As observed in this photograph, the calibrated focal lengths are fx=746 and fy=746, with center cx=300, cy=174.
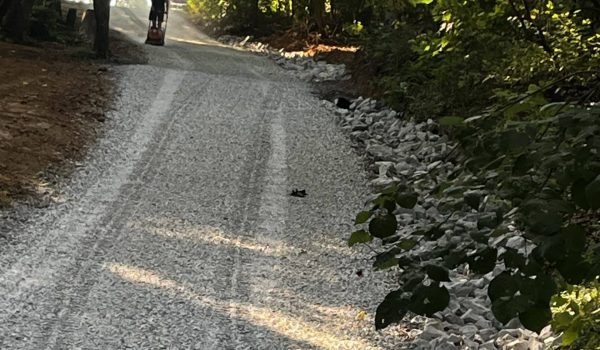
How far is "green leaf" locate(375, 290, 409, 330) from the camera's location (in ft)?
5.99

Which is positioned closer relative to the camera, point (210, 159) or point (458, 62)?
point (210, 159)

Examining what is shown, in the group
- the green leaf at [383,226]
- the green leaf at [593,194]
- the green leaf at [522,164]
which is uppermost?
the green leaf at [593,194]

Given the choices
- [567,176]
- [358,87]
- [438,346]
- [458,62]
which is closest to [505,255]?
[567,176]

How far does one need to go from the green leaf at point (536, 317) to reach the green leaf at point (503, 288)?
0.05 m

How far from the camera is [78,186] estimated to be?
7.70 metres

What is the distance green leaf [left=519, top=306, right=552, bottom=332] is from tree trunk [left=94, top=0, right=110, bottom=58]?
1472 centimetres

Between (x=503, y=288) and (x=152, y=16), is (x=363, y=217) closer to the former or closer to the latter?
(x=503, y=288)

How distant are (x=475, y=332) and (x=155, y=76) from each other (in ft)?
35.0

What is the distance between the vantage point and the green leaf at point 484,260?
188cm

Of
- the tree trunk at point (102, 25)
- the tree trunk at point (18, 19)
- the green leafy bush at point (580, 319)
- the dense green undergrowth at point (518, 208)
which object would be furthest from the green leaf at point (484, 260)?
the tree trunk at point (18, 19)

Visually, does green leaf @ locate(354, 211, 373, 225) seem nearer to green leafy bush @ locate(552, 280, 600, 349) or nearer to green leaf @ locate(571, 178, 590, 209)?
green leaf @ locate(571, 178, 590, 209)

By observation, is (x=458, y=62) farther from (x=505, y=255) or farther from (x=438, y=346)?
(x=505, y=255)

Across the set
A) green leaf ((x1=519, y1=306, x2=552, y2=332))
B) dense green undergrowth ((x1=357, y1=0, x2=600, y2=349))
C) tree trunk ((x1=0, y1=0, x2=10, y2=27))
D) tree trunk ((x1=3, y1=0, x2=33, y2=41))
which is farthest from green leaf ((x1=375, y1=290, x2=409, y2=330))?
tree trunk ((x1=0, y1=0, x2=10, y2=27))

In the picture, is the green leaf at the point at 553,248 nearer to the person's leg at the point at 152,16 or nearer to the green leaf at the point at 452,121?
the green leaf at the point at 452,121
